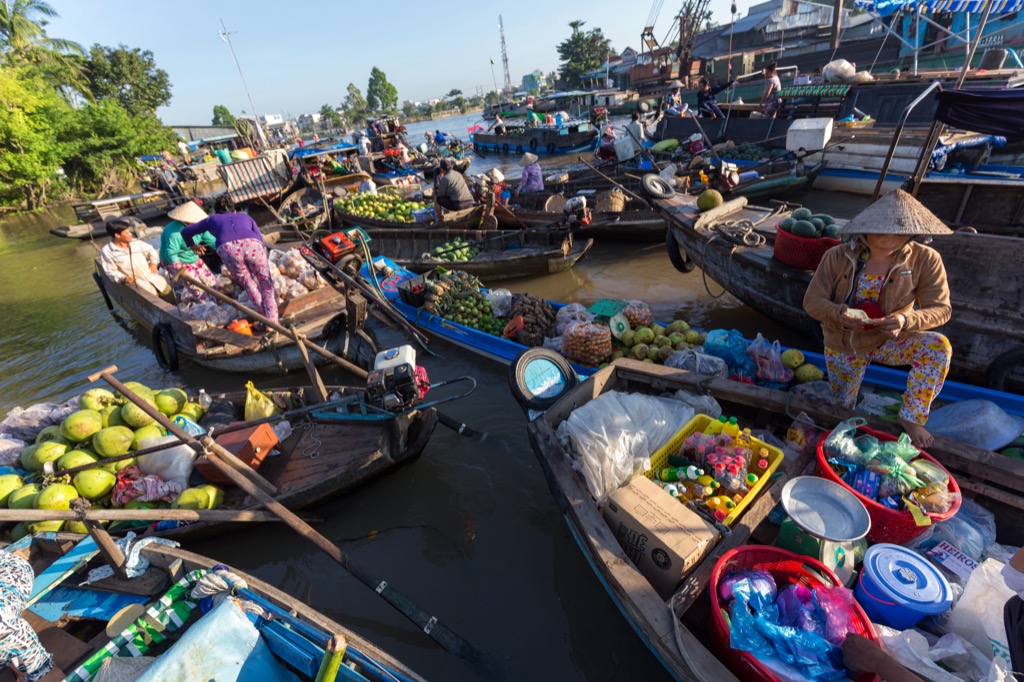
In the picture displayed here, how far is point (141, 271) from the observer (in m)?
8.05

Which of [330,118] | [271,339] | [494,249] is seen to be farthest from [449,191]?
[330,118]

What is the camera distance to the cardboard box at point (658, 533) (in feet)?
8.16

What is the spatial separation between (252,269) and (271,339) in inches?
44.0

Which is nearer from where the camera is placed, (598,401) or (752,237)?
(598,401)

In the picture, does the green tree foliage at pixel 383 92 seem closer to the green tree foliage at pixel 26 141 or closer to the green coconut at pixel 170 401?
the green tree foliage at pixel 26 141

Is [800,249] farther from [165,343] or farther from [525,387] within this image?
[165,343]

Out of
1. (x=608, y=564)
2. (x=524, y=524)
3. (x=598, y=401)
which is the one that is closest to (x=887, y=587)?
(x=608, y=564)

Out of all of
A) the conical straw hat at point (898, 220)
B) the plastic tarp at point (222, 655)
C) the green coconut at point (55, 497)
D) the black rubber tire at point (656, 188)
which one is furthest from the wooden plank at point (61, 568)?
the black rubber tire at point (656, 188)

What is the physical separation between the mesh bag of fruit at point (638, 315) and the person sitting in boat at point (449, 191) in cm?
665

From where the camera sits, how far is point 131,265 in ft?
26.1

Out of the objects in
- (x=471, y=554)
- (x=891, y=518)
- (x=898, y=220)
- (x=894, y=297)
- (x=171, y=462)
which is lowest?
(x=471, y=554)

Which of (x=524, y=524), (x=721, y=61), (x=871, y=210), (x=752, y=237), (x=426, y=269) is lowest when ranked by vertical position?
(x=524, y=524)

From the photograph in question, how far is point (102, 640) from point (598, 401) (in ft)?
11.8

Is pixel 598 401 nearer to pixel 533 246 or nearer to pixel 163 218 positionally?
pixel 533 246
